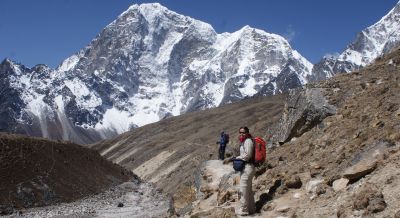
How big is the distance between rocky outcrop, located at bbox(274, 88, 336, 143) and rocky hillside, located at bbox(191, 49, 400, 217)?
4cm

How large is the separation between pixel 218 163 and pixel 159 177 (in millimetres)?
62964

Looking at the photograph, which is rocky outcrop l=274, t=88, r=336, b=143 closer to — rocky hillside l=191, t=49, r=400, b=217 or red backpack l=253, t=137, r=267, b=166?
rocky hillside l=191, t=49, r=400, b=217

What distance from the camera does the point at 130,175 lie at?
84.9 metres

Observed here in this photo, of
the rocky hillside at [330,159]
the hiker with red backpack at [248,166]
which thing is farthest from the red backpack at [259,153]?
the rocky hillside at [330,159]

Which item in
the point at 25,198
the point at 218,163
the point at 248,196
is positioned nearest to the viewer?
the point at 248,196

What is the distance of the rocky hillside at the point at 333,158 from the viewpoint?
1445 centimetres

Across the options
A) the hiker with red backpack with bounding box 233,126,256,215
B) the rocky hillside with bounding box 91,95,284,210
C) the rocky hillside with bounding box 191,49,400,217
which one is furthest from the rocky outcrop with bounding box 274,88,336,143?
the rocky hillside with bounding box 91,95,284,210

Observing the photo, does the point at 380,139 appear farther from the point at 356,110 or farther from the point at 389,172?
the point at 356,110

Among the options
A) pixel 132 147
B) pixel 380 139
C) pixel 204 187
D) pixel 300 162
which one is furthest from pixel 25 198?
pixel 132 147

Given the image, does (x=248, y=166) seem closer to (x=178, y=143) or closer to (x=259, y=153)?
(x=259, y=153)

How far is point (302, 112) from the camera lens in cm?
2456

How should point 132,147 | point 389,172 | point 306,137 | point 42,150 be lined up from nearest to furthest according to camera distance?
point 389,172
point 306,137
point 42,150
point 132,147

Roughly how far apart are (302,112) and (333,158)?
650cm

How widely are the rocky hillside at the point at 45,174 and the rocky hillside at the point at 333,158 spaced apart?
31151mm
